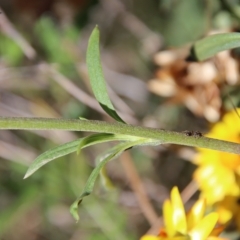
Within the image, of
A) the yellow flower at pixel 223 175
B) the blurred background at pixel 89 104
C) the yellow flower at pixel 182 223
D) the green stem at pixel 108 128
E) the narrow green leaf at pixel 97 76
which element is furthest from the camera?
the blurred background at pixel 89 104

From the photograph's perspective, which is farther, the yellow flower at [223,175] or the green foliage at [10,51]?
the green foliage at [10,51]

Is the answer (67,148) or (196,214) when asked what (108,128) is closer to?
(67,148)

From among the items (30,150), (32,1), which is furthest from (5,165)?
(32,1)

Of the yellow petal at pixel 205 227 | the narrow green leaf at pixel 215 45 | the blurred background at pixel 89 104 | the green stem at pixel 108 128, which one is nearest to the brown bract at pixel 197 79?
the blurred background at pixel 89 104

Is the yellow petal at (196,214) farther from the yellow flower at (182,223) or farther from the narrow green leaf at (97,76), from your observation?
the narrow green leaf at (97,76)

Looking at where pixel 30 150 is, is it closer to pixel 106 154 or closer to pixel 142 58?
pixel 142 58

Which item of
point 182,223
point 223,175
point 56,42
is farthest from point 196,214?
point 56,42

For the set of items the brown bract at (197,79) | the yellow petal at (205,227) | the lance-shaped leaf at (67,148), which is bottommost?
the yellow petal at (205,227)
